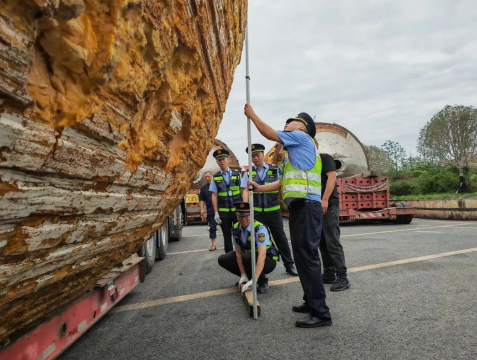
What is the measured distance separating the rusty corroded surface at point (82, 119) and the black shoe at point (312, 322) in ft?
5.53

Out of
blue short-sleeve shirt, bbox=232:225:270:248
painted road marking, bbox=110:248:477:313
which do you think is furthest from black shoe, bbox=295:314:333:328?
painted road marking, bbox=110:248:477:313

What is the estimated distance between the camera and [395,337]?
7.91 feet

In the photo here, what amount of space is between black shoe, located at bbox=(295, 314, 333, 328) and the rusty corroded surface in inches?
66.4

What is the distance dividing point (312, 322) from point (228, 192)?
2.87 meters

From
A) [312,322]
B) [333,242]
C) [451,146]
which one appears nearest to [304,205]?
[312,322]

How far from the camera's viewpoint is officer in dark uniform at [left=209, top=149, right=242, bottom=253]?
17.1 ft

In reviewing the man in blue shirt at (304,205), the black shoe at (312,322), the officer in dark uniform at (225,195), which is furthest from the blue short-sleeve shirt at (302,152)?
the officer in dark uniform at (225,195)

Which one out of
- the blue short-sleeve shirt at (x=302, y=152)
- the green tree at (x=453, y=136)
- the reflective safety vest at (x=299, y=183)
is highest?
the green tree at (x=453, y=136)

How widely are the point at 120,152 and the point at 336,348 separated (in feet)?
6.47

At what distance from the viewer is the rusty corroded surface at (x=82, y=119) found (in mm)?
710

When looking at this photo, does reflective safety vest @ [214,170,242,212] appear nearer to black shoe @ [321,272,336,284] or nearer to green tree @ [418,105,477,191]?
black shoe @ [321,272,336,284]

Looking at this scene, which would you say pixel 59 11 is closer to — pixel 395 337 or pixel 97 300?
pixel 97 300

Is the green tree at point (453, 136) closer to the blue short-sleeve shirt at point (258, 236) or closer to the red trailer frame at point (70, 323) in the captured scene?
the blue short-sleeve shirt at point (258, 236)

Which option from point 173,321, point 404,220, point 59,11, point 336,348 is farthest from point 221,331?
point 404,220
